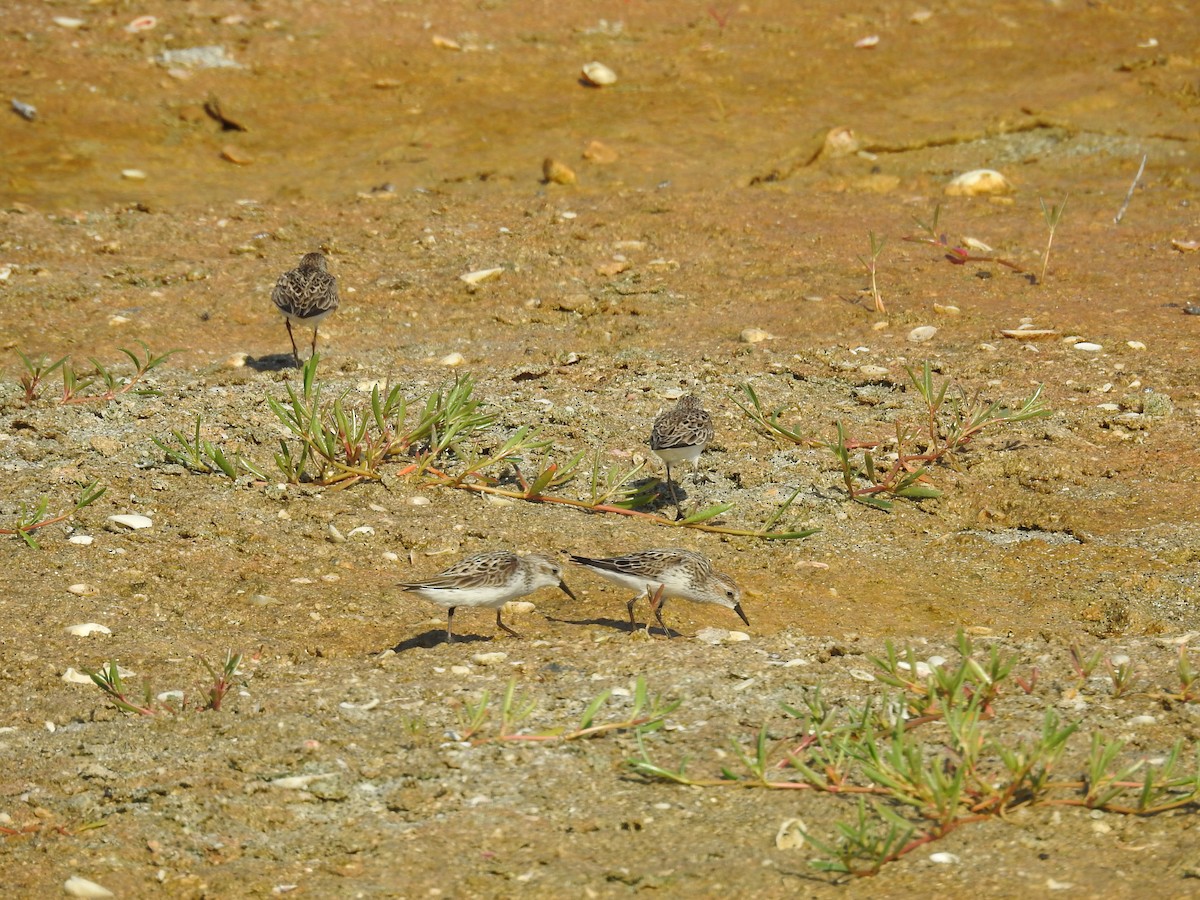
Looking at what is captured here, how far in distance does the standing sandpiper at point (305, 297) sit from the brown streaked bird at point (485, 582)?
3232mm

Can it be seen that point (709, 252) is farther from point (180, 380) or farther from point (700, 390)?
point (180, 380)

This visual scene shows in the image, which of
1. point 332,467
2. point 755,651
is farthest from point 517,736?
point 332,467

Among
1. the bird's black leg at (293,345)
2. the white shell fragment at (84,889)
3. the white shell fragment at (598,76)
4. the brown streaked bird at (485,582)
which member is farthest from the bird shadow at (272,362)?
the white shell fragment at (598,76)

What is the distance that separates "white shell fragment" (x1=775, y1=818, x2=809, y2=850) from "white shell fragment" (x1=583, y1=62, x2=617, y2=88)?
1198 cm

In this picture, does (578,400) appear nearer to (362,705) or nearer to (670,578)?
(670,578)

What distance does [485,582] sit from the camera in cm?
592

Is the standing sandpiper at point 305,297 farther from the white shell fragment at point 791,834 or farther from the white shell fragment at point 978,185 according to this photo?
the white shell fragment at point 978,185

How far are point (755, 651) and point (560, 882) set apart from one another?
180 cm

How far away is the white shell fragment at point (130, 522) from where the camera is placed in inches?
266

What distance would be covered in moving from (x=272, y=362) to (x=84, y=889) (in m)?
5.51

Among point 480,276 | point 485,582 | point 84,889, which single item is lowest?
point 480,276

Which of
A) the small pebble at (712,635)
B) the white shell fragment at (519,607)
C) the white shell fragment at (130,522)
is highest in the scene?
the white shell fragment at (130,522)

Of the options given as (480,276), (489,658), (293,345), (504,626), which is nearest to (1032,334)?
(480,276)

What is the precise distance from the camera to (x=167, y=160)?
43.8 feet
